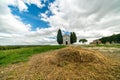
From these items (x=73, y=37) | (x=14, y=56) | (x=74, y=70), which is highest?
(x=73, y=37)

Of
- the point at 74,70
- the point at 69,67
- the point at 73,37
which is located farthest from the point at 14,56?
the point at 73,37

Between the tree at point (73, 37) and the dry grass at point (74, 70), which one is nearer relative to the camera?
the dry grass at point (74, 70)

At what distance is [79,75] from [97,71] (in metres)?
0.86

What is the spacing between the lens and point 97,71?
438cm

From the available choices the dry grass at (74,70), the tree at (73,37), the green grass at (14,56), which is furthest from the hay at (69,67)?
the tree at (73,37)

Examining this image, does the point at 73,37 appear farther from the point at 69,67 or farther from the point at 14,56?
the point at 69,67

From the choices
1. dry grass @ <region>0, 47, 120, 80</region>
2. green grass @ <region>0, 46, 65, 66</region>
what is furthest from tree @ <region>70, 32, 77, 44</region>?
dry grass @ <region>0, 47, 120, 80</region>

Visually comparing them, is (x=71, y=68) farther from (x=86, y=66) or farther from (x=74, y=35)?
(x=74, y=35)

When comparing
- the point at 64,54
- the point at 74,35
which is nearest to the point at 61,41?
the point at 74,35

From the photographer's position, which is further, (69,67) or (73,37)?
(73,37)

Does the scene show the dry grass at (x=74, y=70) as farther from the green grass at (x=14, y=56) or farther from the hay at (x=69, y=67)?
the green grass at (x=14, y=56)

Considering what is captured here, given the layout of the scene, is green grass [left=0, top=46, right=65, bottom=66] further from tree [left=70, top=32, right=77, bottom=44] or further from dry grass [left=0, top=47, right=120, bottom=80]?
tree [left=70, top=32, right=77, bottom=44]

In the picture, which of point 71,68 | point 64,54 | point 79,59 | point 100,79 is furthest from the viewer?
point 64,54

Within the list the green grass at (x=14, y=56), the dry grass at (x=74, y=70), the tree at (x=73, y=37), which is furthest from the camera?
the tree at (x=73, y=37)
